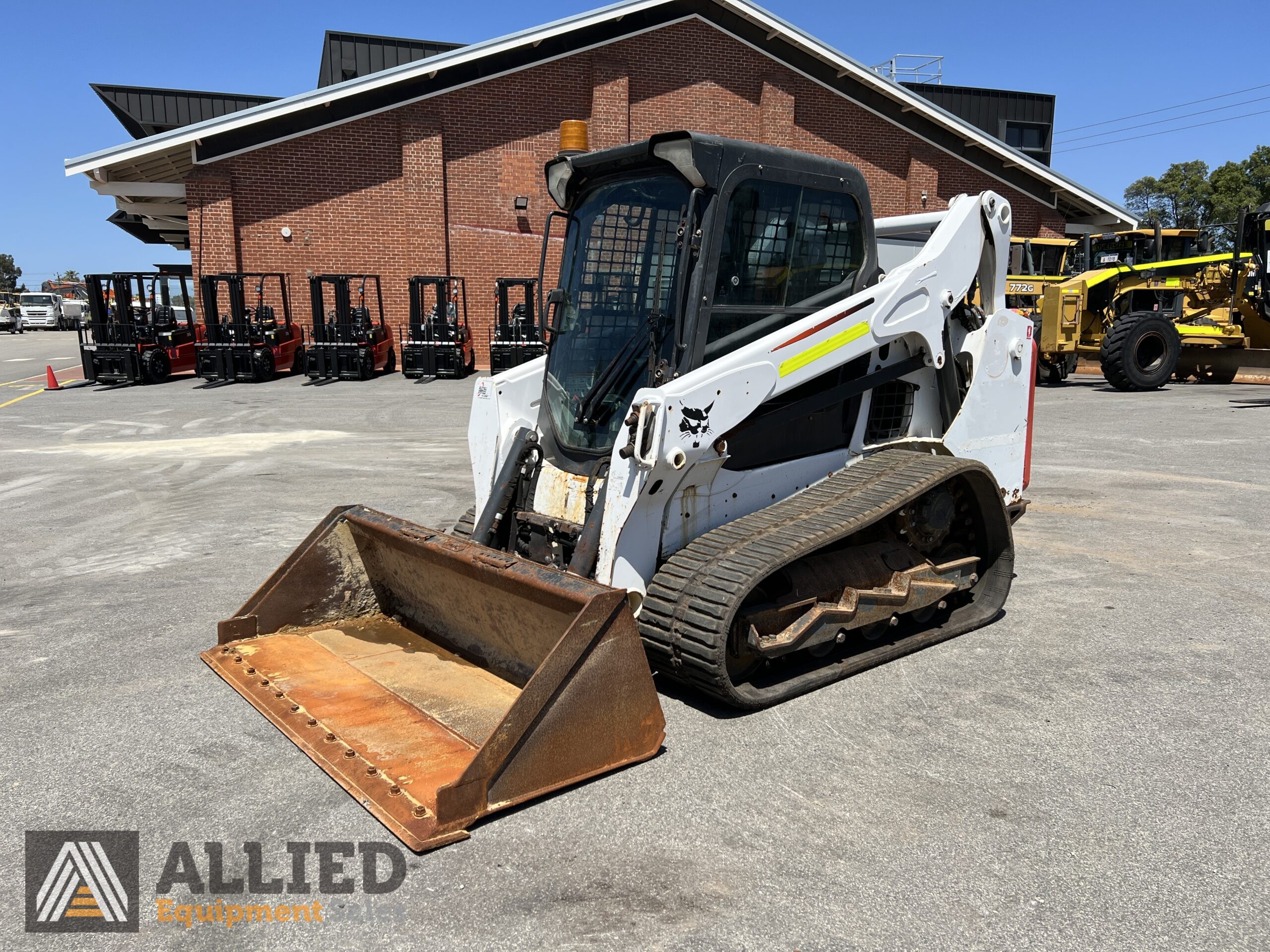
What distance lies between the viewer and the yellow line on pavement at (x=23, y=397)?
17.3 meters

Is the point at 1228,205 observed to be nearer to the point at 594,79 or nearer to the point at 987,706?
the point at 594,79

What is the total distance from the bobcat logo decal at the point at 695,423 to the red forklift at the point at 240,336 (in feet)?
61.4

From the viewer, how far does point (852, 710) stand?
14.0 feet

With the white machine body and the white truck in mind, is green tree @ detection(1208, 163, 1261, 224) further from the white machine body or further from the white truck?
the white truck

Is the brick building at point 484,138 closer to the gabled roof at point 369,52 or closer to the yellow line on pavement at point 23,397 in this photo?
the yellow line on pavement at point 23,397

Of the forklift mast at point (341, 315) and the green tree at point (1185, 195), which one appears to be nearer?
the forklift mast at point (341, 315)

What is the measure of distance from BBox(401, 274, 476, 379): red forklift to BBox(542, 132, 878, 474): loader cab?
1673cm

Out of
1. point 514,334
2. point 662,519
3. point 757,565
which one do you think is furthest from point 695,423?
point 514,334

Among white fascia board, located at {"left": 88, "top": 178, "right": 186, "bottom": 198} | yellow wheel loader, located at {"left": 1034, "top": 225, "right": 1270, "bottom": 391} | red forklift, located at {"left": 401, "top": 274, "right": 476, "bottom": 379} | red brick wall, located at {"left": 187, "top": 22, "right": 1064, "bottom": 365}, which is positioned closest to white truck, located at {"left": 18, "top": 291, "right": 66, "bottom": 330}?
white fascia board, located at {"left": 88, "top": 178, "right": 186, "bottom": 198}

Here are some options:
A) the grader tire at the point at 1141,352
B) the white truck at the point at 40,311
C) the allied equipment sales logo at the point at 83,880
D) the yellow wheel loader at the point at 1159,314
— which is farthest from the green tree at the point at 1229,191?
the white truck at the point at 40,311

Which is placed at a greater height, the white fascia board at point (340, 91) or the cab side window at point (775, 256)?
the white fascia board at point (340, 91)

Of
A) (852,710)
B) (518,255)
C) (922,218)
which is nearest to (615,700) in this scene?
(852,710)

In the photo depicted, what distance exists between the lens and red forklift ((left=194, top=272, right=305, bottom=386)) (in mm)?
20938

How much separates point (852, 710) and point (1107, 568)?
321 centimetres
